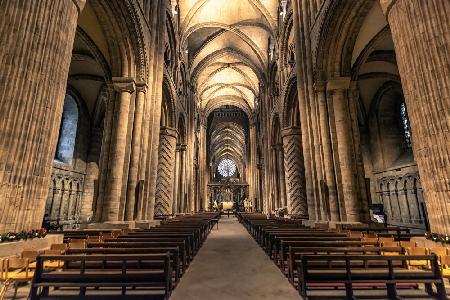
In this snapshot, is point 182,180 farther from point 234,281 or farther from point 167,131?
point 234,281

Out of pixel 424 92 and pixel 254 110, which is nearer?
pixel 424 92

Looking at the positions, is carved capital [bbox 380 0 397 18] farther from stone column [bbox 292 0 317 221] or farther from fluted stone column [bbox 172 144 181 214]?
fluted stone column [bbox 172 144 181 214]

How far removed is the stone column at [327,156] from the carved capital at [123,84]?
8.83 meters

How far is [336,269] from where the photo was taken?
3.78 metres

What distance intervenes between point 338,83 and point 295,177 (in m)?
6.92

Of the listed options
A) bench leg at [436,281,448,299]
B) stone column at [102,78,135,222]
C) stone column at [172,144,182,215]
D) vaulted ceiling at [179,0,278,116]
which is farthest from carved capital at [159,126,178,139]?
bench leg at [436,281,448,299]

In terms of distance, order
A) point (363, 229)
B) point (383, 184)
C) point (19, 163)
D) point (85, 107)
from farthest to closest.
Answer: point (85, 107) < point (383, 184) < point (363, 229) < point (19, 163)

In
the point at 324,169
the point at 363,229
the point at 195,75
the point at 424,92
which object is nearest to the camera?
the point at 424,92

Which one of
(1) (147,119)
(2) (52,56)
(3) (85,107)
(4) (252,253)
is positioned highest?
(3) (85,107)

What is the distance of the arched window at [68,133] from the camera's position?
19.8 meters

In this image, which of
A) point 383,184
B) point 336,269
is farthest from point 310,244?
point 383,184

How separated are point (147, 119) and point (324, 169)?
8.88 meters

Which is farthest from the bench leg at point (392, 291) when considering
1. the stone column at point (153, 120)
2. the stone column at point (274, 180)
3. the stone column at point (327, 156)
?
the stone column at point (274, 180)

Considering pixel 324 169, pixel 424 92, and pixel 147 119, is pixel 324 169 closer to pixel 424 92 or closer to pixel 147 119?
pixel 424 92
